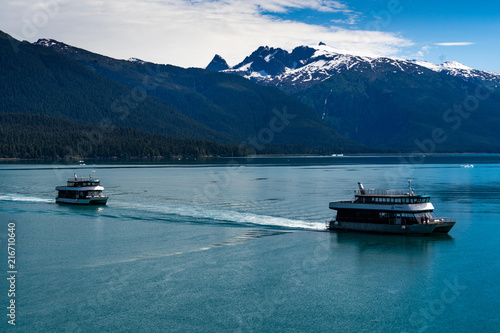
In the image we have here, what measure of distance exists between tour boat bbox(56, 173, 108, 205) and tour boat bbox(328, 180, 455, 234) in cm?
6865

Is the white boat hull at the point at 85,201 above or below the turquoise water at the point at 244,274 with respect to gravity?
above

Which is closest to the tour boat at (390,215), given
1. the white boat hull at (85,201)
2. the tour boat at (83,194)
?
the white boat hull at (85,201)

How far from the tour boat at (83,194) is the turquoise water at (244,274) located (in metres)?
20.7

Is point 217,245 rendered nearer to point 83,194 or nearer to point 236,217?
point 236,217

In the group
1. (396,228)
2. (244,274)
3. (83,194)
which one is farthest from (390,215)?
(83,194)

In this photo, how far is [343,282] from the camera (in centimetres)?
6981

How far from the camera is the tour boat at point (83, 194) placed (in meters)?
145

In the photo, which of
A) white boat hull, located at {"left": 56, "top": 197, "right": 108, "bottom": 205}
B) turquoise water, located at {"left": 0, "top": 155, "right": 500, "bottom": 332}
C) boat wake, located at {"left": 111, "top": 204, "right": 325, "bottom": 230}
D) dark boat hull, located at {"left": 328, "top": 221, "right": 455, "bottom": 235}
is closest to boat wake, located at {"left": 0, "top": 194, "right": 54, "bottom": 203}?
white boat hull, located at {"left": 56, "top": 197, "right": 108, "bottom": 205}

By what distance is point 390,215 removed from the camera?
327 ft

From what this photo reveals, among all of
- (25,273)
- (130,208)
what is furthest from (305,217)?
(25,273)

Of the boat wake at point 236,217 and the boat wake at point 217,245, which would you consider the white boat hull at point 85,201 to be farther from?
the boat wake at point 217,245

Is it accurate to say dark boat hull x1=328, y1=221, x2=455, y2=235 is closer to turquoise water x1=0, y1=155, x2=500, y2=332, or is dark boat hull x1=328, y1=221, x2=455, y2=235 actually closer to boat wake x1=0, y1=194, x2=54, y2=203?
turquoise water x1=0, y1=155, x2=500, y2=332

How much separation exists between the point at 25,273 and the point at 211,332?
101 ft

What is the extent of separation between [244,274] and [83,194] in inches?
3498
